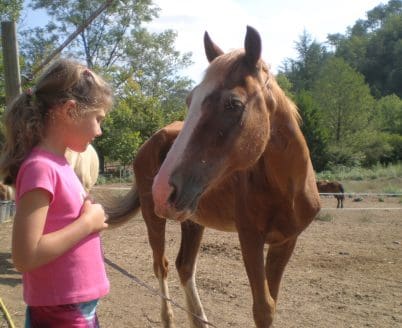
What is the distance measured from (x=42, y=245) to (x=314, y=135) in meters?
32.1

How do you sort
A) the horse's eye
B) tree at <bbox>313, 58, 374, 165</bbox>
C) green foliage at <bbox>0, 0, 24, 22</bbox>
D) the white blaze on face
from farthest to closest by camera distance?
tree at <bbox>313, 58, 374, 165</bbox>
green foliage at <bbox>0, 0, 24, 22</bbox>
the horse's eye
the white blaze on face

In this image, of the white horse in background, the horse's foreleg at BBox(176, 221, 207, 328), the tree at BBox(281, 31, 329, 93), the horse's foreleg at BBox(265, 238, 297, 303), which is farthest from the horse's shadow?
the tree at BBox(281, 31, 329, 93)

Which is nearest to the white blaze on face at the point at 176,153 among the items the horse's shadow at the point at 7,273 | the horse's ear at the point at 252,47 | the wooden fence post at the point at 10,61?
the horse's ear at the point at 252,47

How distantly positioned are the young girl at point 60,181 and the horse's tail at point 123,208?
2471 millimetres

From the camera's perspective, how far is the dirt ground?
13.4ft

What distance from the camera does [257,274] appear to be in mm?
2777

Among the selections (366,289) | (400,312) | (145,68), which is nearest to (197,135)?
(400,312)

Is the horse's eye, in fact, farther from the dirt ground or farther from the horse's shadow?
the horse's shadow

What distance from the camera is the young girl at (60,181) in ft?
5.12

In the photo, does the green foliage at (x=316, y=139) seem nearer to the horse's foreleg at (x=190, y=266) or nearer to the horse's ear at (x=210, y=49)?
the horse's foreleg at (x=190, y=266)

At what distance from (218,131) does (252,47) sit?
0.52 m

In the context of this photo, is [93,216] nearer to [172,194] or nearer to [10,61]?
[172,194]

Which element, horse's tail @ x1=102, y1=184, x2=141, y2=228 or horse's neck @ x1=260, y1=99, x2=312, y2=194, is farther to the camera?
horse's tail @ x1=102, y1=184, x2=141, y2=228

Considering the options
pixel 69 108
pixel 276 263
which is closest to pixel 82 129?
→ pixel 69 108
